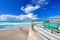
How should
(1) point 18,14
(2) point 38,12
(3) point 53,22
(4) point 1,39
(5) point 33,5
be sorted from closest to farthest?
(3) point 53,22 < (4) point 1,39 < (5) point 33,5 < (2) point 38,12 < (1) point 18,14

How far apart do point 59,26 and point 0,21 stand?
11537 millimetres

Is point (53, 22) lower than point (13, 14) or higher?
lower

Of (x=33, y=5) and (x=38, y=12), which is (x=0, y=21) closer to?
(x=38, y=12)

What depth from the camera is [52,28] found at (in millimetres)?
2807

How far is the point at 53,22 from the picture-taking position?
3018 millimetres

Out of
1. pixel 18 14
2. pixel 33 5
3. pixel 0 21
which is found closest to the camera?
→ pixel 33 5

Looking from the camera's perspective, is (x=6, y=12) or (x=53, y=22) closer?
(x=53, y=22)

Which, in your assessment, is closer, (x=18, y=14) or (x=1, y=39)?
(x=1, y=39)

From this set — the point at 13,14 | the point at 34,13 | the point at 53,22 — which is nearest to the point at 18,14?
the point at 13,14

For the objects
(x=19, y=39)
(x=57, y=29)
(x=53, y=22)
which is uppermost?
(x=53, y=22)

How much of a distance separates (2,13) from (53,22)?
358 inches

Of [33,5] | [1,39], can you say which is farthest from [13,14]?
[1,39]

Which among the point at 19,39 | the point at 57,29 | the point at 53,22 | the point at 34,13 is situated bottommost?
the point at 19,39

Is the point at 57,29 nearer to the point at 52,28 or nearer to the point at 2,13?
the point at 52,28
